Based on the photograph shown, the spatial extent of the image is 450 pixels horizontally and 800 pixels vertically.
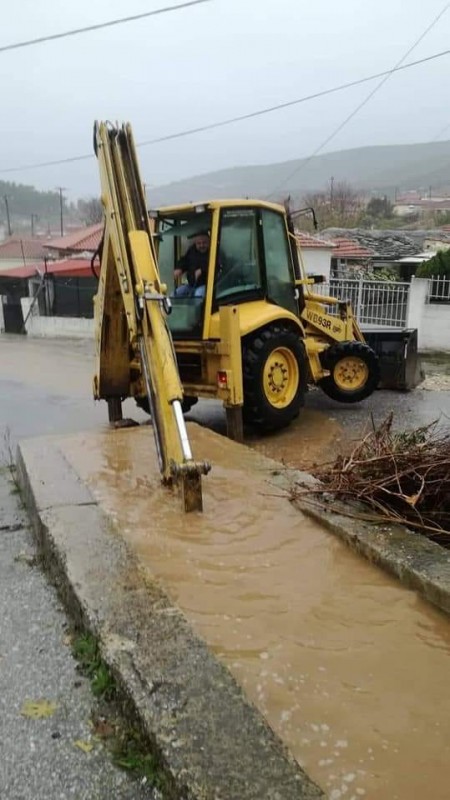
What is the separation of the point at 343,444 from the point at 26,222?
109213 mm

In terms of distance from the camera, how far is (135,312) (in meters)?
4.96

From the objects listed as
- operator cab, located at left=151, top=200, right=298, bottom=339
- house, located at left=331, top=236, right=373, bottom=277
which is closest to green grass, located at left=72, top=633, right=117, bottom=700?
operator cab, located at left=151, top=200, right=298, bottom=339

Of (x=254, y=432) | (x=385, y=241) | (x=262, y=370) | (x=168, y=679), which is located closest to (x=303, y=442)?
(x=254, y=432)

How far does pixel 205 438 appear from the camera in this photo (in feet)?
19.7

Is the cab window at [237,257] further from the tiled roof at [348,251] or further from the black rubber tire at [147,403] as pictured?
the tiled roof at [348,251]

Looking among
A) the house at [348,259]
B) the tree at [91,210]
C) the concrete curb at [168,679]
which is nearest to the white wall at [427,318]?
the house at [348,259]

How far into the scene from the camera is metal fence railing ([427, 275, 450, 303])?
1441 cm

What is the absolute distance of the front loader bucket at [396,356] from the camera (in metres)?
9.68

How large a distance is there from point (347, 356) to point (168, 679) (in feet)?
22.4

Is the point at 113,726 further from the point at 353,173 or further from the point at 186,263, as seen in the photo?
the point at 353,173

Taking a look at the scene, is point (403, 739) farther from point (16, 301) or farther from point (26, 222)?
point (26, 222)

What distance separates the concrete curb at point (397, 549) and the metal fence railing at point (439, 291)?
11.5 m

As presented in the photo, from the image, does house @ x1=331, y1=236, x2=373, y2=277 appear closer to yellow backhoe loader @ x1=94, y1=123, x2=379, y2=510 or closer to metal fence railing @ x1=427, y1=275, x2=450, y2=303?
metal fence railing @ x1=427, y1=275, x2=450, y2=303

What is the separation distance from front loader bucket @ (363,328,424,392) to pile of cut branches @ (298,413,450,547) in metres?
5.60
